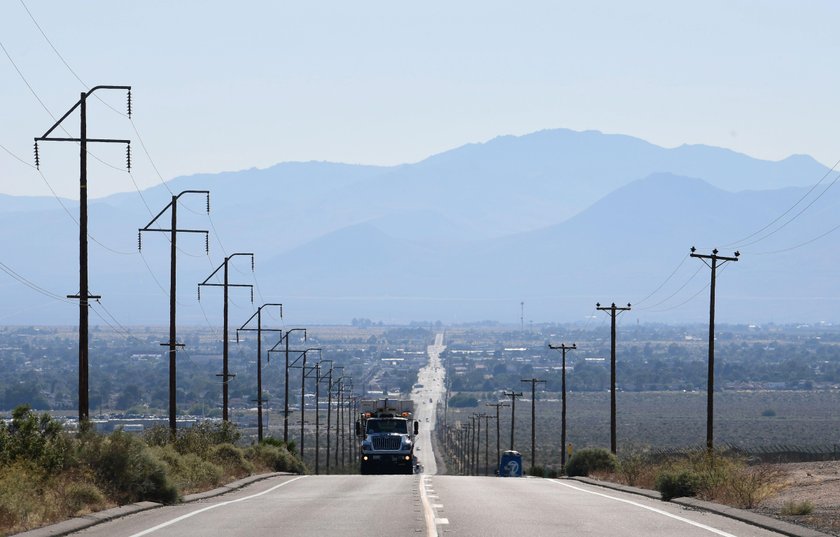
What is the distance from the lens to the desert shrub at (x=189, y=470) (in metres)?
34.3

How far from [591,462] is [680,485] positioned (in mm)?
20529

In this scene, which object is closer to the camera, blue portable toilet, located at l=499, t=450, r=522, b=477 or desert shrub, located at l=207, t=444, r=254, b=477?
desert shrub, located at l=207, t=444, r=254, b=477

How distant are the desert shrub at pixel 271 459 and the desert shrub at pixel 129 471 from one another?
23.7 meters

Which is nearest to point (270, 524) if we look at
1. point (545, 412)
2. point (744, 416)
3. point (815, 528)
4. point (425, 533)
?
point (425, 533)

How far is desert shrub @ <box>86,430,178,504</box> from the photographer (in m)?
28.0

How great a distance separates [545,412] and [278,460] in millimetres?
134513

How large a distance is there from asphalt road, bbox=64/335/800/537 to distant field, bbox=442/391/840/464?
66.2 meters

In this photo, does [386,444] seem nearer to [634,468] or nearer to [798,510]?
[634,468]

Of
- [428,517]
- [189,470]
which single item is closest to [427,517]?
[428,517]

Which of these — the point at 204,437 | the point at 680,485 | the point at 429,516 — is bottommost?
the point at 204,437

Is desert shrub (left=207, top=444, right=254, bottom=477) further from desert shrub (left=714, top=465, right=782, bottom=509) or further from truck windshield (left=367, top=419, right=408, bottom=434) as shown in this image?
desert shrub (left=714, top=465, right=782, bottom=509)

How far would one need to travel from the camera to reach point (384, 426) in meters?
62.6

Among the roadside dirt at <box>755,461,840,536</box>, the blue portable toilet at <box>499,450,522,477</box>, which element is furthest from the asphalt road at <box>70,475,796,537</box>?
the blue portable toilet at <box>499,450,522,477</box>

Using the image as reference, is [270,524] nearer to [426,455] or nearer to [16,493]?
[16,493]
